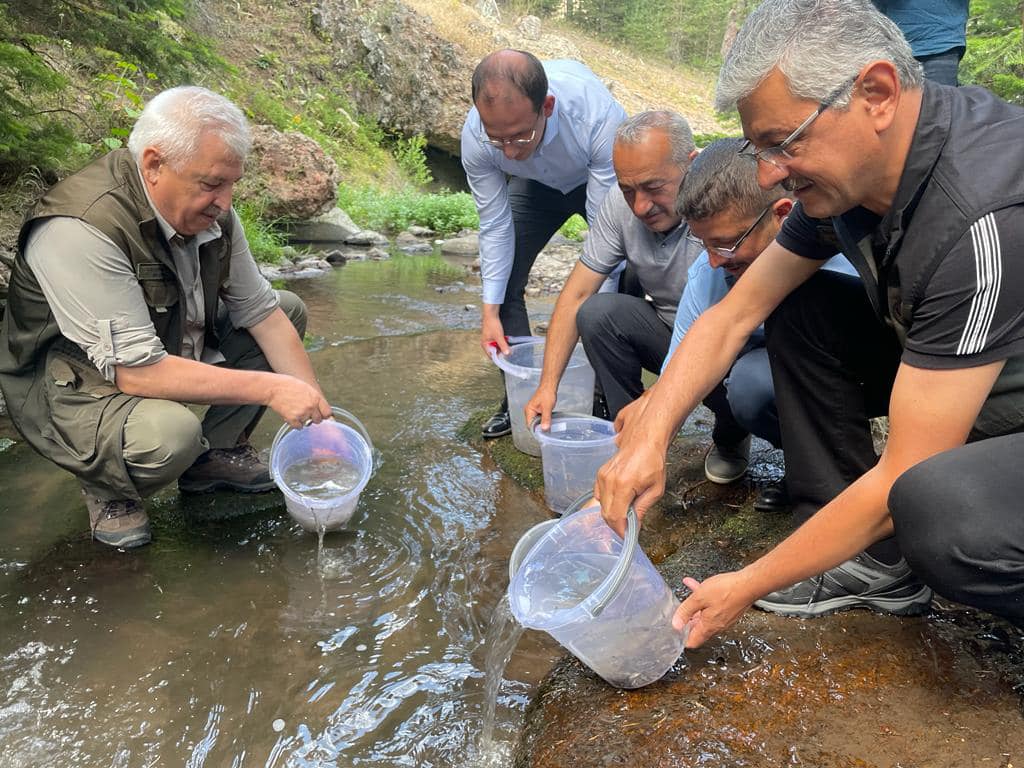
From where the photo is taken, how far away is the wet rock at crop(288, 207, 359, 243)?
9266 millimetres

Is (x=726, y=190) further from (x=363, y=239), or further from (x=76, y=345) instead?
(x=363, y=239)

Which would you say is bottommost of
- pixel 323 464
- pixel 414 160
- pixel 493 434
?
pixel 414 160

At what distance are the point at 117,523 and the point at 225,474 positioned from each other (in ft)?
1.53

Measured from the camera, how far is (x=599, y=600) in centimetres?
138

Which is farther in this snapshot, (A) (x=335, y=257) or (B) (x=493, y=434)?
(A) (x=335, y=257)

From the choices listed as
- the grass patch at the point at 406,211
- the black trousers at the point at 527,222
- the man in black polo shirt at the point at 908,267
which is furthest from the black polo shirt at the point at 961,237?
the grass patch at the point at 406,211

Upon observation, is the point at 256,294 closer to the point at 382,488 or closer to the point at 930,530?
the point at 382,488

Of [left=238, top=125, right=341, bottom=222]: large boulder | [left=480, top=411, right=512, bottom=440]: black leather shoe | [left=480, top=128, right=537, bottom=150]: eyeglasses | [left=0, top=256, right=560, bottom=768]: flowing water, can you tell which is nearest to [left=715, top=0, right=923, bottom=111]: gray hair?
[left=0, top=256, right=560, bottom=768]: flowing water

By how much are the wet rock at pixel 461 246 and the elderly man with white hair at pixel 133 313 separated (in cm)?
707

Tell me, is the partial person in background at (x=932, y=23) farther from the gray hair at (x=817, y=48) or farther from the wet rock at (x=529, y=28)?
the wet rock at (x=529, y=28)

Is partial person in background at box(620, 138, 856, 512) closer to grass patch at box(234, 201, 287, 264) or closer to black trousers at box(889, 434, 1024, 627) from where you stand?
black trousers at box(889, 434, 1024, 627)

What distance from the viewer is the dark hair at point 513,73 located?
298cm

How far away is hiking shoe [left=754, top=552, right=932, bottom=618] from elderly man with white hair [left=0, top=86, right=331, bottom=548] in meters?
1.56

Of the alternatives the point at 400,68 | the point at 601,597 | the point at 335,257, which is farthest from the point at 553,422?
the point at 400,68
